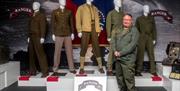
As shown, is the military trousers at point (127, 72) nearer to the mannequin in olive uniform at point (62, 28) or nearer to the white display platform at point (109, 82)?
the white display platform at point (109, 82)

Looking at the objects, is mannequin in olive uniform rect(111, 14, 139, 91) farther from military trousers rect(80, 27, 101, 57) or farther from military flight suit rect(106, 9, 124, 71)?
military flight suit rect(106, 9, 124, 71)

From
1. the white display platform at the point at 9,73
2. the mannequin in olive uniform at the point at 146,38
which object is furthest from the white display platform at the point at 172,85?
the white display platform at the point at 9,73

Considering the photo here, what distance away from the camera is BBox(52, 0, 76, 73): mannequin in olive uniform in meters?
6.86

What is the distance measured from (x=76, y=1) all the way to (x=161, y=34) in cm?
206

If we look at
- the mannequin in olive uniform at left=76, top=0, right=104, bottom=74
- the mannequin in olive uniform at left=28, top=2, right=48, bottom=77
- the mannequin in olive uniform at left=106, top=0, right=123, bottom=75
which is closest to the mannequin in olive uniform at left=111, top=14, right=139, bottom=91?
the mannequin in olive uniform at left=76, top=0, right=104, bottom=74

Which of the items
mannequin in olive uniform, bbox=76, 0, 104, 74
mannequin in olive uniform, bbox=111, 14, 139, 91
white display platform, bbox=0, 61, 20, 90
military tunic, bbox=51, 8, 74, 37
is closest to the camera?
mannequin in olive uniform, bbox=111, 14, 139, 91

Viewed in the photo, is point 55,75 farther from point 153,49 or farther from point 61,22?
point 153,49

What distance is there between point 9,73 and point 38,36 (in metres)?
0.98

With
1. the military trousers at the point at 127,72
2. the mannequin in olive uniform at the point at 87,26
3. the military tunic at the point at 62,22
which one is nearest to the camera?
the military trousers at the point at 127,72

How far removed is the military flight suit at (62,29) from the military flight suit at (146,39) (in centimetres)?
146

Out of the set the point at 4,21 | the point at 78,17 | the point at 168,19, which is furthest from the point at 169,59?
the point at 4,21

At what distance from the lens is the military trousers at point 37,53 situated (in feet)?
22.7

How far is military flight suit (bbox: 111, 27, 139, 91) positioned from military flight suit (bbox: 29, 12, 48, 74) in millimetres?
1760

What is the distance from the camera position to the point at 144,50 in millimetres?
7168
